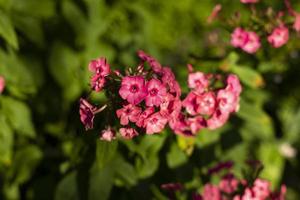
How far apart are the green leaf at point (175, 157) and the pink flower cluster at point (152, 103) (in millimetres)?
475

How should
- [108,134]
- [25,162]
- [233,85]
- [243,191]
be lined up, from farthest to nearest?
[25,162] < [243,191] < [233,85] < [108,134]

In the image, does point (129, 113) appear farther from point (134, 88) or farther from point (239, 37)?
point (239, 37)

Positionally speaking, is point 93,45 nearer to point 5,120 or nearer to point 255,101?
point 5,120

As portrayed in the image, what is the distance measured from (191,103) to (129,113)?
39 centimetres

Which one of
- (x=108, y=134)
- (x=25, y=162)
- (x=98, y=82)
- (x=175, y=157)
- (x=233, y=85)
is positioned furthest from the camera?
(x=25, y=162)

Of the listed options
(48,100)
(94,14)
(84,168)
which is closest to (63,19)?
(94,14)

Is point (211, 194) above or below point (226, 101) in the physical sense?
below

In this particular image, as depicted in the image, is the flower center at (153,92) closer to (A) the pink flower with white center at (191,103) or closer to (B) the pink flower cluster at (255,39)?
(A) the pink flower with white center at (191,103)

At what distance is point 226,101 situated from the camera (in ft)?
8.14

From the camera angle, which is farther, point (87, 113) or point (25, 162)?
point (25, 162)

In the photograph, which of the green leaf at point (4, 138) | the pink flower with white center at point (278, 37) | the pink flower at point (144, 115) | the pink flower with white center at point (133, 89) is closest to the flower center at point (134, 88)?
the pink flower with white center at point (133, 89)

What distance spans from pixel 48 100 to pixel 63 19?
1.93 feet

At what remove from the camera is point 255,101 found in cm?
361

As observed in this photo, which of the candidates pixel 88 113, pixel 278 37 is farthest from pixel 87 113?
pixel 278 37
